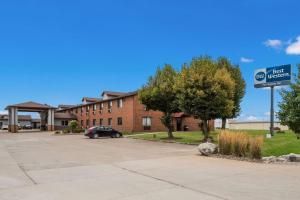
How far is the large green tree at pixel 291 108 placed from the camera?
1603 cm

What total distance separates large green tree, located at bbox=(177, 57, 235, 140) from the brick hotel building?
1882cm

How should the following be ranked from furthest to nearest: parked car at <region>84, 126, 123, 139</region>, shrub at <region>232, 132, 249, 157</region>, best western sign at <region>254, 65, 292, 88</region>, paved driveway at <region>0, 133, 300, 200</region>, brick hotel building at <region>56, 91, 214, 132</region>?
1. brick hotel building at <region>56, 91, 214, 132</region>
2. parked car at <region>84, 126, 123, 139</region>
3. best western sign at <region>254, 65, 292, 88</region>
4. shrub at <region>232, 132, 249, 157</region>
5. paved driveway at <region>0, 133, 300, 200</region>

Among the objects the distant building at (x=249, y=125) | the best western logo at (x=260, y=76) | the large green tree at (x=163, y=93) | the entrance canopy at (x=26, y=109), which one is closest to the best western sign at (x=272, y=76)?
the best western logo at (x=260, y=76)

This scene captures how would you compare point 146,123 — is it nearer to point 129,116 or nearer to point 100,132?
point 129,116

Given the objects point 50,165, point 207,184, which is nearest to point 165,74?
point 50,165

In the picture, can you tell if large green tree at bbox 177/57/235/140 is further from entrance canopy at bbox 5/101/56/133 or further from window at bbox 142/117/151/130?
entrance canopy at bbox 5/101/56/133

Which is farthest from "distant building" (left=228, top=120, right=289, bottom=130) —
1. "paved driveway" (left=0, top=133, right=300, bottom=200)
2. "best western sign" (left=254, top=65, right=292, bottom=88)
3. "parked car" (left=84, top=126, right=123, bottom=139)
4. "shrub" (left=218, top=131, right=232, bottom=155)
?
"paved driveway" (left=0, top=133, right=300, bottom=200)

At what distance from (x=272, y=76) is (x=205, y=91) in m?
9.46

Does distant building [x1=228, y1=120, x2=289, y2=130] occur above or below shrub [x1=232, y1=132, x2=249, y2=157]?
below

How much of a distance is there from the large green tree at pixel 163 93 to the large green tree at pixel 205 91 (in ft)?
17.5

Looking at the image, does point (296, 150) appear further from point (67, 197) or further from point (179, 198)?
point (67, 197)

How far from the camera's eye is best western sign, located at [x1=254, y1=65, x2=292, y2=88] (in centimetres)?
3380

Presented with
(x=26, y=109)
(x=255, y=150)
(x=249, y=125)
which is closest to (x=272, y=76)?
(x=255, y=150)

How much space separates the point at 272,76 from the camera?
1379 inches
